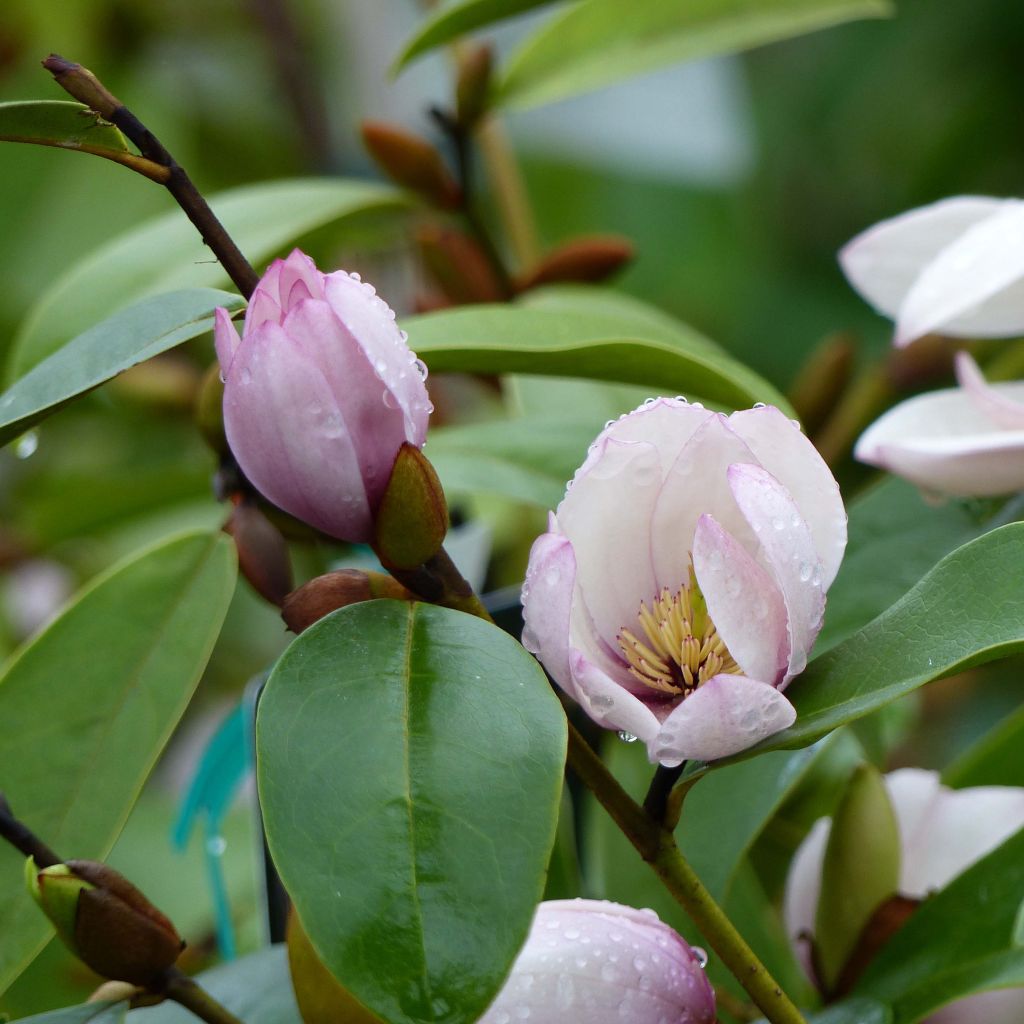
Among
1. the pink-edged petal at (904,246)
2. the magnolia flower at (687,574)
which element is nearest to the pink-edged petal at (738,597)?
the magnolia flower at (687,574)

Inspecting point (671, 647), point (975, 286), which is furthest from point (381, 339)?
point (975, 286)

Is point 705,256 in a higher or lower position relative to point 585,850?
lower

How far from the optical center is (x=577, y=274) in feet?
2.34

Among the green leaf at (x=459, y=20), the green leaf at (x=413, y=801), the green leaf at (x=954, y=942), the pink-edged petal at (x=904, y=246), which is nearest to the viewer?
the green leaf at (x=413, y=801)

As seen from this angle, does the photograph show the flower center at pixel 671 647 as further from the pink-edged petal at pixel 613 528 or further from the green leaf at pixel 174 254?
the green leaf at pixel 174 254

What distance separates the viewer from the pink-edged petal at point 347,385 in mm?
301

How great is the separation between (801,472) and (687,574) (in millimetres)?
49

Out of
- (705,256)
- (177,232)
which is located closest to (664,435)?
(177,232)

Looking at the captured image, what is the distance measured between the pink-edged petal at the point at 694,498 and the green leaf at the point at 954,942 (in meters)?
0.13

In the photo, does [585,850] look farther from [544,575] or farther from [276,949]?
[544,575]

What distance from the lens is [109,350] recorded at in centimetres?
34

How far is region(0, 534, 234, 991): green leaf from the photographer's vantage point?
42 centimetres

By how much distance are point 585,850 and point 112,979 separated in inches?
10.7

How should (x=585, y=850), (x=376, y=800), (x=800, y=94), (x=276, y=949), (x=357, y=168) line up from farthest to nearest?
(x=800, y=94)
(x=357, y=168)
(x=585, y=850)
(x=276, y=949)
(x=376, y=800)
